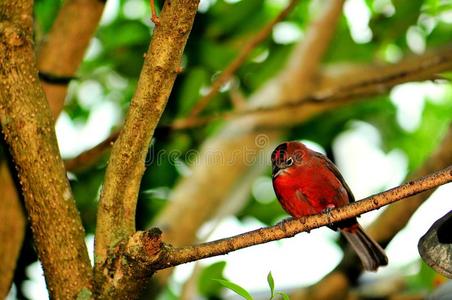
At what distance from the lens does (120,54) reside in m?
5.42

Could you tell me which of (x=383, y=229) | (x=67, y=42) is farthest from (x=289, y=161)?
(x=67, y=42)

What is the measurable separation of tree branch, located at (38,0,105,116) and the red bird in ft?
4.41

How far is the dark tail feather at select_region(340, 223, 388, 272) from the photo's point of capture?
462cm

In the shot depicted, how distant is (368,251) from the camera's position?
184 inches

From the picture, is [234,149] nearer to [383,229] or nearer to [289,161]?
[289,161]

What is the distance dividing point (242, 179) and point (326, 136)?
89cm

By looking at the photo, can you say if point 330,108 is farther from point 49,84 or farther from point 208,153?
point 49,84

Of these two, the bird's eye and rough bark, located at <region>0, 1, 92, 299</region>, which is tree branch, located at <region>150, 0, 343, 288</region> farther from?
rough bark, located at <region>0, 1, 92, 299</region>

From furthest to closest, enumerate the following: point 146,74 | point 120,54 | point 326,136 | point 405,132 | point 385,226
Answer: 1. point 405,132
2. point 326,136
3. point 120,54
4. point 385,226
5. point 146,74

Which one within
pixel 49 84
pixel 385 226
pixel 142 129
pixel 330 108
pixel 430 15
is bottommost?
pixel 142 129

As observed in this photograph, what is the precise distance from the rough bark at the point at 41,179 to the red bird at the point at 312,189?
1.90m

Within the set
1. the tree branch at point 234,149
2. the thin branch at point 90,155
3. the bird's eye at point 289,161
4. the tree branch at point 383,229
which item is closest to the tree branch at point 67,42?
the thin branch at point 90,155

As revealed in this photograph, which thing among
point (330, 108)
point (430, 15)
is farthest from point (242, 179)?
point (430, 15)

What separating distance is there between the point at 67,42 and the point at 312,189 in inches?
66.8
